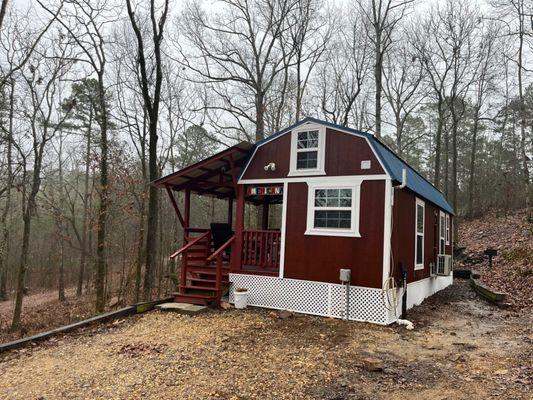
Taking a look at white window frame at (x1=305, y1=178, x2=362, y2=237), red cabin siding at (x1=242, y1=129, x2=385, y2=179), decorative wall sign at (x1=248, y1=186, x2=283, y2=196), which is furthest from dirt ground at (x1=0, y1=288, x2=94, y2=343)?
white window frame at (x1=305, y1=178, x2=362, y2=237)

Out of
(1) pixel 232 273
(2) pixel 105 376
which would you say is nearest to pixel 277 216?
(1) pixel 232 273

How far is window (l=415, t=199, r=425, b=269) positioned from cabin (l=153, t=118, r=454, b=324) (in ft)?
0.08

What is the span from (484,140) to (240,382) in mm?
28411

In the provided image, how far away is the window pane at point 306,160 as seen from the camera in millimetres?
7957

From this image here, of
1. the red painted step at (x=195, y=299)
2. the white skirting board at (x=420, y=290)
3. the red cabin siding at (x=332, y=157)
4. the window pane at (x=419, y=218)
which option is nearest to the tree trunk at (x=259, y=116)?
the red cabin siding at (x=332, y=157)

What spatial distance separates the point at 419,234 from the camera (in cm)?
A: 928

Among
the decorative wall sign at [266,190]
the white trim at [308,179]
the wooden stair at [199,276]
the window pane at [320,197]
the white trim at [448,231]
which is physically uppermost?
the white trim at [308,179]

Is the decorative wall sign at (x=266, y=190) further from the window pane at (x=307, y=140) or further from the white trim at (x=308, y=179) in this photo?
the window pane at (x=307, y=140)

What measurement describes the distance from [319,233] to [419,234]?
3074mm

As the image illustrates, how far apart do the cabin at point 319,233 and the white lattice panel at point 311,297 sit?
0.06 feet

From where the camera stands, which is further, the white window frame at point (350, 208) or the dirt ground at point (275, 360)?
the white window frame at point (350, 208)

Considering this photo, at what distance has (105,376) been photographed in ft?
15.0

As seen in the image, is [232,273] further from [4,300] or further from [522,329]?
[4,300]

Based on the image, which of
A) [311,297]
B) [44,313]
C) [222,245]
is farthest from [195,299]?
[44,313]
